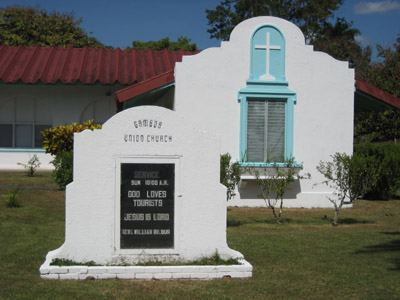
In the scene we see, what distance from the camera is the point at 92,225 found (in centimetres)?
690

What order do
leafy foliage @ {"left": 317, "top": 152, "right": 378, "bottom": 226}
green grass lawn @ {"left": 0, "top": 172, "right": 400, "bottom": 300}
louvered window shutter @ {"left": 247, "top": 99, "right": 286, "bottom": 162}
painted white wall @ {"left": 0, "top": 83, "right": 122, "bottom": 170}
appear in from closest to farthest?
green grass lawn @ {"left": 0, "top": 172, "right": 400, "bottom": 300} < leafy foliage @ {"left": 317, "top": 152, "right": 378, "bottom": 226} < louvered window shutter @ {"left": 247, "top": 99, "right": 286, "bottom": 162} < painted white wall @ {"left": 0, "top": 83, "right": 122, "bottom": 170}

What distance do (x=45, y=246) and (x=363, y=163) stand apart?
6.25 m

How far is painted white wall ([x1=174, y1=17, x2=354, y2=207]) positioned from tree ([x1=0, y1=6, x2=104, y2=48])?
19710 millimetres

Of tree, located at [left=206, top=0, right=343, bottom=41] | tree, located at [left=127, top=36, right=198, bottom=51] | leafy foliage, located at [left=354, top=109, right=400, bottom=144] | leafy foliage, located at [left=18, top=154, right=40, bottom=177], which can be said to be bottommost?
leafy foliage, located at [left=18, top=154, right=40, bottom=177]

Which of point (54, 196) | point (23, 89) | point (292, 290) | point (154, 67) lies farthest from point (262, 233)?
point (23, 89)

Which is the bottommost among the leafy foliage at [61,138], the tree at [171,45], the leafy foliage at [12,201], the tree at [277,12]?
the leafy foliage at [12,201]

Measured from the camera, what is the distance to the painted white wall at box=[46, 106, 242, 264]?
687 centimetres

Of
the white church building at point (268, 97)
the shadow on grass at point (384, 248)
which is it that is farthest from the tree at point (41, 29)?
the shadow on grass at point (384, 248)

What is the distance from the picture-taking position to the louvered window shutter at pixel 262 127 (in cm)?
1333

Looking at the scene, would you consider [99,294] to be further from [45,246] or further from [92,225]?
[45,246]

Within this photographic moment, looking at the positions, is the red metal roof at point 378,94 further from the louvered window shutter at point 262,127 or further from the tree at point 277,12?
the tree at point 277,12

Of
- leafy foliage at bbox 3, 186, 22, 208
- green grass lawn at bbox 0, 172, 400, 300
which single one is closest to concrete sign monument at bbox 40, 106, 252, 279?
green grass lawn at bbox 0, 172, 400, 300

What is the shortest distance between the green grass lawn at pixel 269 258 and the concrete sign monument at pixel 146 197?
0.49 meters

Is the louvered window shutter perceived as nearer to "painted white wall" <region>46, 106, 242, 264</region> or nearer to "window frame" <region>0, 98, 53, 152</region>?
"painted white wall" <region>46, 106, 242, 264</region>
